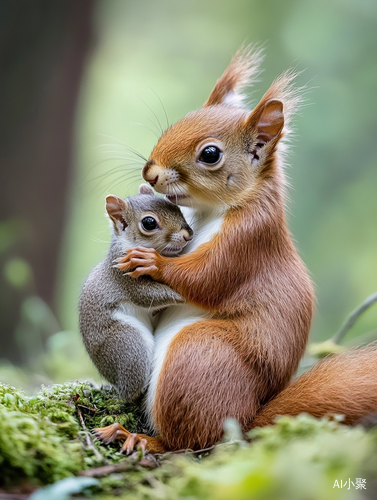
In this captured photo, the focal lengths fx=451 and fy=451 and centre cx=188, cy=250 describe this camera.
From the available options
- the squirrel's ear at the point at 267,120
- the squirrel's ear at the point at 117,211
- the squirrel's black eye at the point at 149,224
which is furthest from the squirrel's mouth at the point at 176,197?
the squirrel's ear at the point at 267,120

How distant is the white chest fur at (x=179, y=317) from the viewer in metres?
1.82

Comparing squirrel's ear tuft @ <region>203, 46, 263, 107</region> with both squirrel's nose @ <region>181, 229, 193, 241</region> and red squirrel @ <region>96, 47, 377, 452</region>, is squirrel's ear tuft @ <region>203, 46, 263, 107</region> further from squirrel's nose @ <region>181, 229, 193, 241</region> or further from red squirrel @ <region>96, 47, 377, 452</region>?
squirrel's nose @ <region>181, 229, 193, 241</region>

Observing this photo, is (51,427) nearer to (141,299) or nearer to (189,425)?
(189,425)

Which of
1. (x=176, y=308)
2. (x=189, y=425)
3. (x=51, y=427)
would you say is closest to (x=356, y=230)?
(x=176, y=308)

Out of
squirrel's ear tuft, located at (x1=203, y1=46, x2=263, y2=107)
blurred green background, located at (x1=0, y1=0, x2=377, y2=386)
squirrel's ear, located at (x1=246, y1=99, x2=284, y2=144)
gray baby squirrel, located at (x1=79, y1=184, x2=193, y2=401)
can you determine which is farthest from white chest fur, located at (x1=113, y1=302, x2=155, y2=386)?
blurred green background, located at (x1=0, y1=0, x2=377, y2=386)

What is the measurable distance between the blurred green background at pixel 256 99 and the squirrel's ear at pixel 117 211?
1.98m

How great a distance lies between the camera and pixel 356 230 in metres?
5.35

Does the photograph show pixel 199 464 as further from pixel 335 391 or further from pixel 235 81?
pixel 235 81

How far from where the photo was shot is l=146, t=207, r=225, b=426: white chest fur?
1.82 metres

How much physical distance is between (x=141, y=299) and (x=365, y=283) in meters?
3.81

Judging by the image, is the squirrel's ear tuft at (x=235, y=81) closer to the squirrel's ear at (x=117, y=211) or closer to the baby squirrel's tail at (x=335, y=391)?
the squirrel's ear at (x=117, y=211)

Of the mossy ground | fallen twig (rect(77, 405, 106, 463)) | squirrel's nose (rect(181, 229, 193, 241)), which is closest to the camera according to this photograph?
the mossy ground

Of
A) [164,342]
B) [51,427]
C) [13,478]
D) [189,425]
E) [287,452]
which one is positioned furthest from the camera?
[164,342]

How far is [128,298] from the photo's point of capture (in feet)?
6.65
